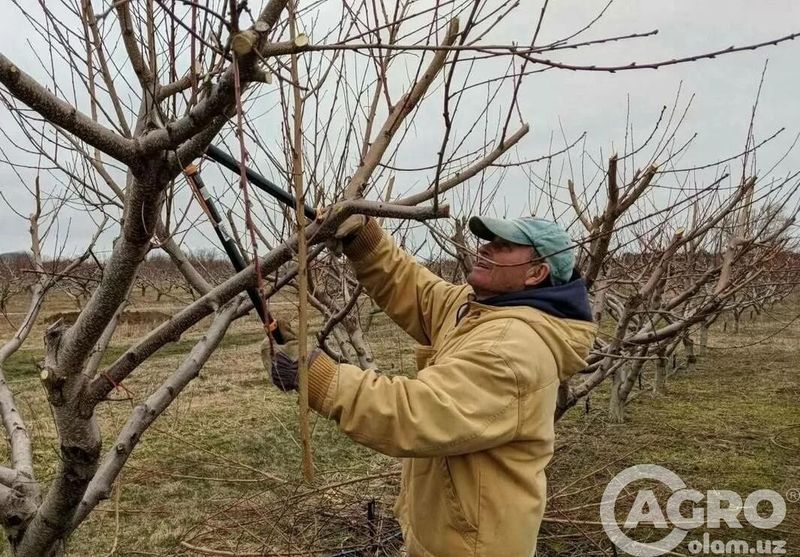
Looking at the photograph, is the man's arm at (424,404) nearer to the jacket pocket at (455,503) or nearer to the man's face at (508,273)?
the jacket pocket at (455,503)

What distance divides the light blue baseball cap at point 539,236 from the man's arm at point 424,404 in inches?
22.0

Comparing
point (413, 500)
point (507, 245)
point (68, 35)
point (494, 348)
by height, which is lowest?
point (413, 500)

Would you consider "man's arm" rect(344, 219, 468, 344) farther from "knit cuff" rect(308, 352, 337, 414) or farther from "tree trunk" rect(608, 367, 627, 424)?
"tree trunk" rect(608, 367, 627, 424)

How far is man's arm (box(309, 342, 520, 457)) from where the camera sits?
155 centimetres

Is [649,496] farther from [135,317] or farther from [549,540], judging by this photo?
[135,317]

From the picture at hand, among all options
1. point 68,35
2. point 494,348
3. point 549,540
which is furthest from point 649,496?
point 68,35

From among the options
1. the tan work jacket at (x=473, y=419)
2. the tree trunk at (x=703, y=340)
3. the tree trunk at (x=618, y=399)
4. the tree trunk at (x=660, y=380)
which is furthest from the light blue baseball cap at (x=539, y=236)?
the tree trunk at (x=703, y=340)

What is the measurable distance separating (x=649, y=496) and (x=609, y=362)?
241 centimetres

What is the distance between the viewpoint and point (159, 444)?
24.6 feet

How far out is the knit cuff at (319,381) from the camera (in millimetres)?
1535

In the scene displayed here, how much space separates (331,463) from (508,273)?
5243 millimetres

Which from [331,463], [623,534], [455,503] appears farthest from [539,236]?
[331,463]

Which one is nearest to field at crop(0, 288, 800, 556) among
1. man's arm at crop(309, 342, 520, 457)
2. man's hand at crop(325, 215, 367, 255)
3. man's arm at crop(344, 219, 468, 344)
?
man's arm at crop(309, 342, 520, 457)

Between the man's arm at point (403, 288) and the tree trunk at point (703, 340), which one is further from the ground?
the man's arm at point (403, 288)
